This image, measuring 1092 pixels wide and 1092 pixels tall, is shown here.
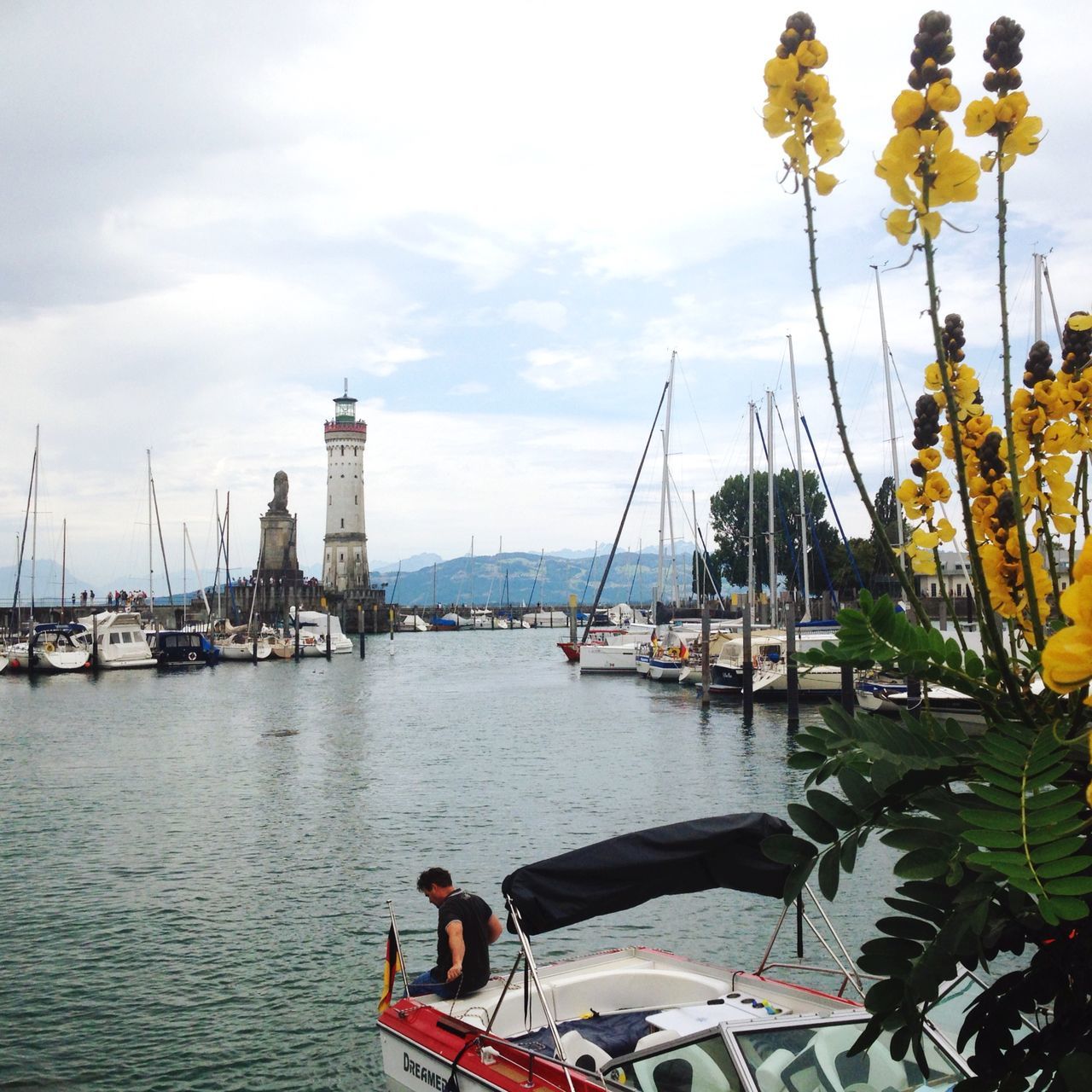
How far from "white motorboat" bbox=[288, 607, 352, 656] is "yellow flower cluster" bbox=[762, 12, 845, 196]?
89.4 metres

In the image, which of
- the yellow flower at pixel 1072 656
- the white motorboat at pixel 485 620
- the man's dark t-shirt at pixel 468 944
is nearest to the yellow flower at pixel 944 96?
the yellow flower at pixel 1072 656

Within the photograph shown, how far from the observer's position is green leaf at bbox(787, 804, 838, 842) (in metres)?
3.22

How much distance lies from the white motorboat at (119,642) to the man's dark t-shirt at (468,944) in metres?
72.1

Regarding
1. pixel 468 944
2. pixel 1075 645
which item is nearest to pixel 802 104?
pixel 1075 645

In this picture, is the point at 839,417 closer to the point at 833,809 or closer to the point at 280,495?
the point at 833,809

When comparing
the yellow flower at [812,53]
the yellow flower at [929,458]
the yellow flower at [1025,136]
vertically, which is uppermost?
the yellow flower at [812,53]

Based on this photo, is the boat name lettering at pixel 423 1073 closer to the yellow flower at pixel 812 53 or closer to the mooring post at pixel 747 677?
the yellow flower at pixel 812 53

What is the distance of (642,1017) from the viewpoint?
9.85m

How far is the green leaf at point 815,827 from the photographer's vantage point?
127 inches

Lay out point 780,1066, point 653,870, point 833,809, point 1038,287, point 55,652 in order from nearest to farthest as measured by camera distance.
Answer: point 833,809 → point 780,1066 → point 653,870 → point 1038,287 → point 55,652

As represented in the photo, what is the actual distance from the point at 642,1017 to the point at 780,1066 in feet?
7.58

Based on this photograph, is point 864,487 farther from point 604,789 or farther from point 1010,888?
point 604,789

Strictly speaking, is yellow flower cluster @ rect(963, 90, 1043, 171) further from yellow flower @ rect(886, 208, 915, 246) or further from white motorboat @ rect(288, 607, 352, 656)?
white motorboat @ rect(288, 607, 352, 656)

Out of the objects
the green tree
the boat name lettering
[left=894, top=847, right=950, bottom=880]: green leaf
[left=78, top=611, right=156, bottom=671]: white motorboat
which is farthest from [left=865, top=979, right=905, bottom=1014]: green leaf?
the green tree
